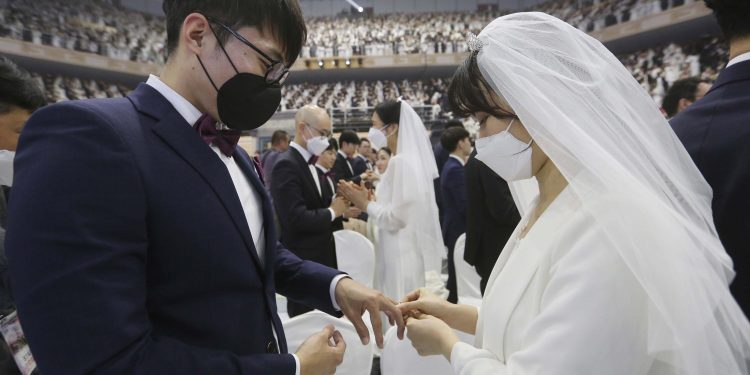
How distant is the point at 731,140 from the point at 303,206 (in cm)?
234

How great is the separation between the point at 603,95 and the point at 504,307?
470 mm

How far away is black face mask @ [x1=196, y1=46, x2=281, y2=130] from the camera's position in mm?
1094

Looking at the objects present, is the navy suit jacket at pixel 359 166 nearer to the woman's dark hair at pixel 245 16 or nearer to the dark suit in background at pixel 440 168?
the dark suit in background at pixel 440 168

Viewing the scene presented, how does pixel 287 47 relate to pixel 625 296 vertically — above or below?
above

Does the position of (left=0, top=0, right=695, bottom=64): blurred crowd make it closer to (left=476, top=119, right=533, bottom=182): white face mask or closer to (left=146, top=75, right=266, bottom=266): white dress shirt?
(left=476, top=119, right=533, bottom=182): white face mask

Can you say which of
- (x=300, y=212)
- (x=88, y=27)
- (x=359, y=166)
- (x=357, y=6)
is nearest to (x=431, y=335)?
(x=300, y=212)

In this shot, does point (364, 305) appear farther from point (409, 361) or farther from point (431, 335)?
point (409, 361)

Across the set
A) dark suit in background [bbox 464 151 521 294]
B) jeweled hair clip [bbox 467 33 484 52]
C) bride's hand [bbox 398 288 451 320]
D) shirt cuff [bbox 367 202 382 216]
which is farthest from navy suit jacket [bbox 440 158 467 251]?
jeweled hair clip [bbox 467 33 484 52]

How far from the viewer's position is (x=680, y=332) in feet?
2.79

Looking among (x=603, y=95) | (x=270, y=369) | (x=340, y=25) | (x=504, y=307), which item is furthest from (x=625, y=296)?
(x=340, y=25)

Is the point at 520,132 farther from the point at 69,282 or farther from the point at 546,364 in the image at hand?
the point at 69,282

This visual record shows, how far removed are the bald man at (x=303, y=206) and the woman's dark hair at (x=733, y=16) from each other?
7.48 feet

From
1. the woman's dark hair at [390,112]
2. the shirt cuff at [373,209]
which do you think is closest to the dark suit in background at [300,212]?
the shirt cuff at [373,209]

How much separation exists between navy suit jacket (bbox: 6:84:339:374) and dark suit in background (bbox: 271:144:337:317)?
203 centimetres
